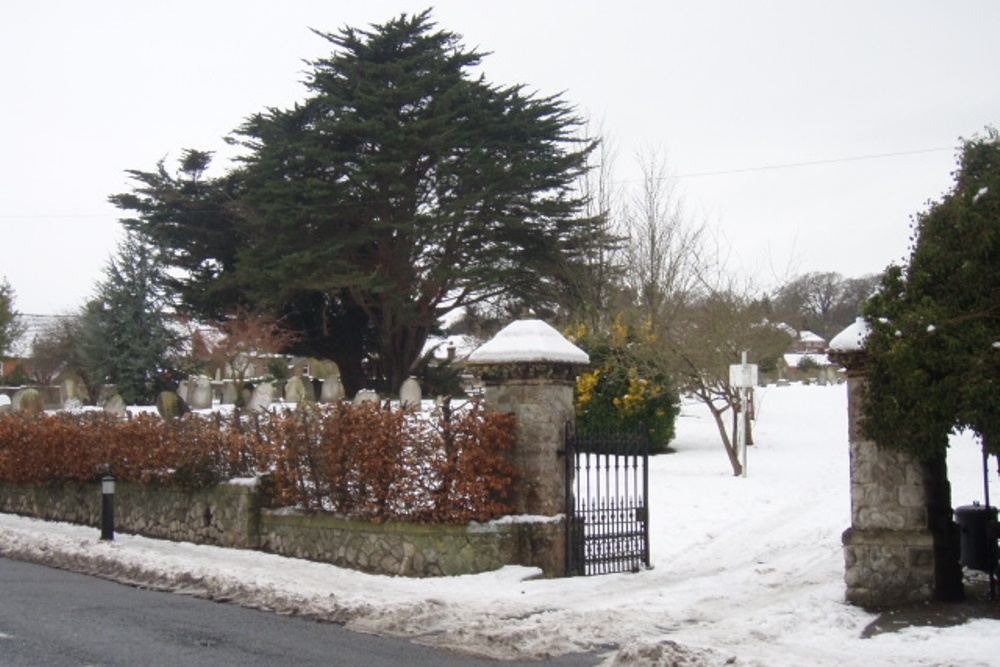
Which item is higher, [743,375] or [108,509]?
[743,375]

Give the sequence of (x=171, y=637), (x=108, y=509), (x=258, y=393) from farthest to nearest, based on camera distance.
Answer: (x=258, y=393) → (x=108, y=509) → (x=171, y=637)

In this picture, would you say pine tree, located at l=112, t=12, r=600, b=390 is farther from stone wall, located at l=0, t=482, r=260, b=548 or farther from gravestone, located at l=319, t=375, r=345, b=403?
stone wall, located at l=0, t=482, r=260, b=548

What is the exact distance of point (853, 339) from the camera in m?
10.3

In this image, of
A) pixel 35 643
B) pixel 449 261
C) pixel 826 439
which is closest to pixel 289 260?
pixel 449 261

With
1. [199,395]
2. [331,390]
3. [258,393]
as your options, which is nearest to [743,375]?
[258,393]

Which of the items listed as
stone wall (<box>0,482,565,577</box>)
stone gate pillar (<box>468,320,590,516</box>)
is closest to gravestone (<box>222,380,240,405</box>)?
stone wall (<box>0,482,565,577</box>)

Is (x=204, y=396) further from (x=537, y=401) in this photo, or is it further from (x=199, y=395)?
(x=537, y=401)

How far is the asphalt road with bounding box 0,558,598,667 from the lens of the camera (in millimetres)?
7984

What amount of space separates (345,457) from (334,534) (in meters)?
0.95

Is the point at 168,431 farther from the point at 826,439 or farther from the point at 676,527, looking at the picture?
the point at 826,439

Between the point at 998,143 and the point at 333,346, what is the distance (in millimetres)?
33757

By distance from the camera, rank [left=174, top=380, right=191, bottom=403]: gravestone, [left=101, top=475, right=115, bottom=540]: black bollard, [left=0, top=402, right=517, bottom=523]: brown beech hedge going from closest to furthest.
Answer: [left=0, top=402, right=517, bottom=523]: brown beech hedge < [left=101, top=475, right=115, bottom=540]: black bollard < [left=174, top=380, right=191, bottom=403]: gravestone

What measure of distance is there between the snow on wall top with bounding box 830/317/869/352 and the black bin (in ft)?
7.28

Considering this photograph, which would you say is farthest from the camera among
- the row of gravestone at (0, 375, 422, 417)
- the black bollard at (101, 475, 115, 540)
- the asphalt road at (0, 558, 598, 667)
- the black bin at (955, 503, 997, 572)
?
the row of gravestone at (0, 375, 422, 417)
